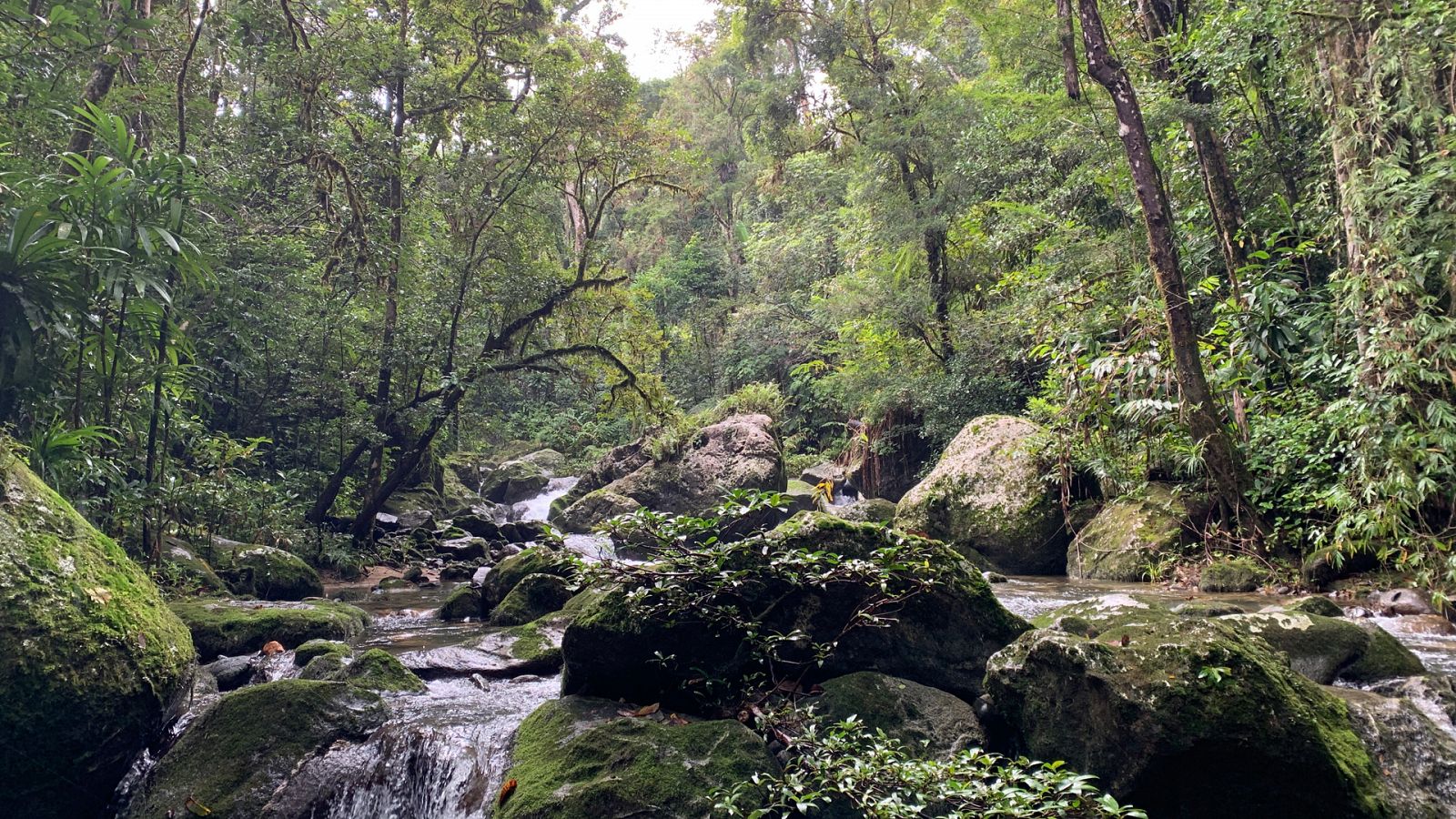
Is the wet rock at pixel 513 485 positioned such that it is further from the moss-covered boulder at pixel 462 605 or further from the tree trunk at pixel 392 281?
the moss-covered boulder at pixel 462 605

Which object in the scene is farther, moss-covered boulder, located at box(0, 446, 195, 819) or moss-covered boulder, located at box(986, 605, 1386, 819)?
moss-covered boulder, located at box(0, 446, 195, 819)

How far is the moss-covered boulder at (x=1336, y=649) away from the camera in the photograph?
4.52m

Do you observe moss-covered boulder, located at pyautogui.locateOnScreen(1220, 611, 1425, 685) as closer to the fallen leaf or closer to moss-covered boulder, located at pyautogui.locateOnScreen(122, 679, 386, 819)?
the fallen leaf

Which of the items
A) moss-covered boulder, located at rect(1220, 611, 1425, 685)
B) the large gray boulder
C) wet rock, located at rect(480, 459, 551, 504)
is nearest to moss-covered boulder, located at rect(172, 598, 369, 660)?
moss-covered boulder, located at rect(1220, 611, 1425, 685)

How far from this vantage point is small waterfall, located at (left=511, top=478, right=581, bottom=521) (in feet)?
61.2

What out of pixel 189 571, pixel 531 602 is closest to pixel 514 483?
pixel 189 571

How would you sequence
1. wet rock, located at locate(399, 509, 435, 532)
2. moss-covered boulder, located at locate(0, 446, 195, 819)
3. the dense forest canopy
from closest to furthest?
moss-covered boulder, located at locate(0, 446, 195, 819) < the dense forest canopy < wet rock, located at locate(399, 509, 435, 532)

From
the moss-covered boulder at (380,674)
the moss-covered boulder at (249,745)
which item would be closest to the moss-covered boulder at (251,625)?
the moss-covered boulder at (380,674)

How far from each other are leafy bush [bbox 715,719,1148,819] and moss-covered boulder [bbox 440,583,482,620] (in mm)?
5755

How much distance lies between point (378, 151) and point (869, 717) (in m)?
11.1

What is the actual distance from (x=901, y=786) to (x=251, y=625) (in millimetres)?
5747

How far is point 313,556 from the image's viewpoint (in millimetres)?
11422

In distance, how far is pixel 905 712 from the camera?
3.92 m

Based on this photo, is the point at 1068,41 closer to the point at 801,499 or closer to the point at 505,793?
the point at 505,793
